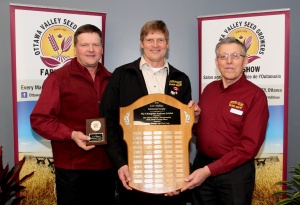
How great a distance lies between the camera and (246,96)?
2334 mm

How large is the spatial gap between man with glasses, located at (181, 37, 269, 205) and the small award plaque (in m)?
0.71

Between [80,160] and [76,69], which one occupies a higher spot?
[76,69]

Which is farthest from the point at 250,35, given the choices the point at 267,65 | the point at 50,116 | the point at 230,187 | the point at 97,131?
the point at 50,116

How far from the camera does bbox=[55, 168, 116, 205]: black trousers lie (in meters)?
2.54

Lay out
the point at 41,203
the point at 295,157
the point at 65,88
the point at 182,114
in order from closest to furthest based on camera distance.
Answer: the point at 182,114
the point at 65,88
the point at 41,203
the point at 295,157

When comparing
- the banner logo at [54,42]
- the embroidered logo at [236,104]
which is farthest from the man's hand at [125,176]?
the banner logo at [54,42]

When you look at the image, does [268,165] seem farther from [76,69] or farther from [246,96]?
[76,69]

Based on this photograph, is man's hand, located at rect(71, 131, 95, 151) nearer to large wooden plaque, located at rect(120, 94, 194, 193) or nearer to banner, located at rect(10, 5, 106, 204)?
large wooden plaque, located at rect(120, 94, 194, 193)

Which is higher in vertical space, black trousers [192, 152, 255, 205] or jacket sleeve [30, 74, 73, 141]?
jacket sleeve [30, 74, 73, 141]

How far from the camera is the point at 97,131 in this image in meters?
2.35

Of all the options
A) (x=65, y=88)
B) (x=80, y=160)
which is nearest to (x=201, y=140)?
(x=80, y=160)

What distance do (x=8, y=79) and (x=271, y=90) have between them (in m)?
3.16

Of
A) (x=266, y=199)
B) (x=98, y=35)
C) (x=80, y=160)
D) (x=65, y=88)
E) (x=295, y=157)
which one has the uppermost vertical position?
(x=98, y=35)

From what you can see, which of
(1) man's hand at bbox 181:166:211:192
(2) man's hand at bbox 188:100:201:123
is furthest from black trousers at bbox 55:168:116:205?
(2) man's hand at bbox 188:100:201:123
